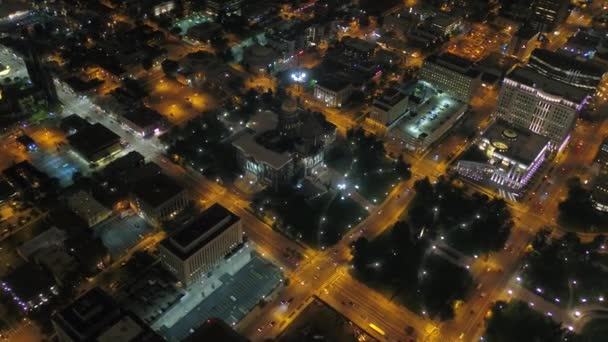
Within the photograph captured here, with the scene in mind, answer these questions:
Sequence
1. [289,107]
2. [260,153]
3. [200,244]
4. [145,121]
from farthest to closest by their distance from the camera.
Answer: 1. [145,121]
2. [289,107]
3. [260,153]
4. [200,244]

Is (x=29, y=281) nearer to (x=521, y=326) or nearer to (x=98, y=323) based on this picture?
(x=98, y=323)

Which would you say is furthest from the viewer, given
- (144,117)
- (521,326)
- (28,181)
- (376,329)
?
(144,117)

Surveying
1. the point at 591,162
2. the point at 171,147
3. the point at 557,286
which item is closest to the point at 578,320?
the point at 557,286

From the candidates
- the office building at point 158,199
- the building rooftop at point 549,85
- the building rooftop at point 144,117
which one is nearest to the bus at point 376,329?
the office building at point 158,199

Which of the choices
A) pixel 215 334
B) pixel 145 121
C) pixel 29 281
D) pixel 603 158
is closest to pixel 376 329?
pixel 215 334

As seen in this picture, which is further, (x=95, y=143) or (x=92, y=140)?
(x=92, y=140)

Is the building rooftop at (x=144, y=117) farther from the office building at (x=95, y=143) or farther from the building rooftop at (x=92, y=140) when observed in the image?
the office building at (x=95, y=143)

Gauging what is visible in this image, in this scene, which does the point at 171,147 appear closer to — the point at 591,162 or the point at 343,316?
the point at 343,316
